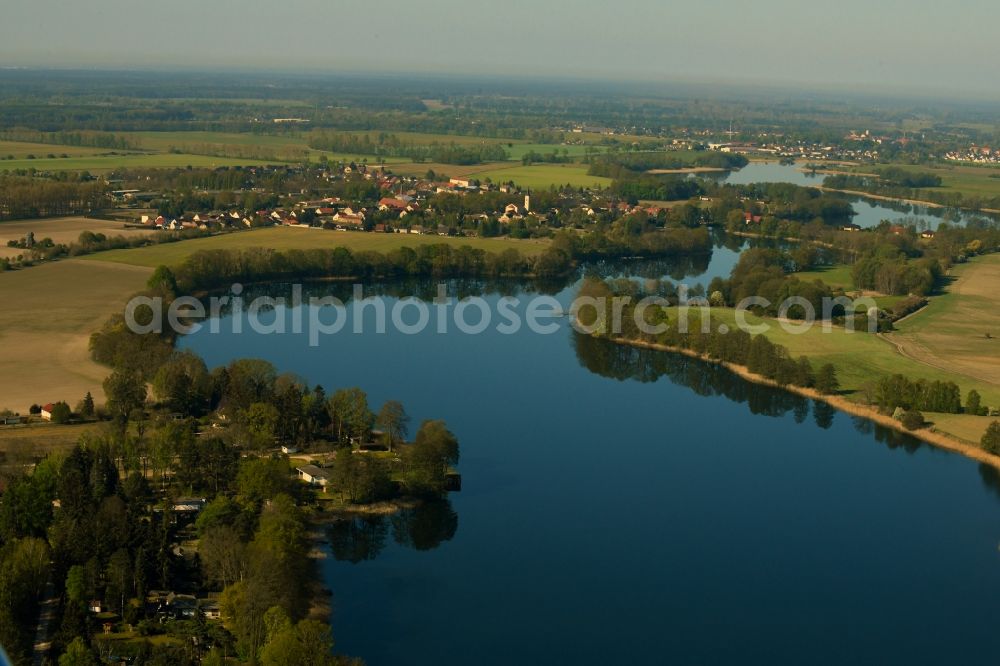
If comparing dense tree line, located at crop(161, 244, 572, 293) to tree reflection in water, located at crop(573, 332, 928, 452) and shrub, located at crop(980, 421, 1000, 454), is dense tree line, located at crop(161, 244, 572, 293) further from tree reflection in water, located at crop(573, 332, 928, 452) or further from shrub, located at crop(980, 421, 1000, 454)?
shrub, located at crop(980, 421, 1000, 454)

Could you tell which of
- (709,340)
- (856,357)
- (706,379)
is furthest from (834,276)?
(706,379)

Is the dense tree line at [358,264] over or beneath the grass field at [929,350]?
over

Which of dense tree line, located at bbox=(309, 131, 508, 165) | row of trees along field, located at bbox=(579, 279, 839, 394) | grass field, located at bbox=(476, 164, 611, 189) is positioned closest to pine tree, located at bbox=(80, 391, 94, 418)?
row of trees along field, located at bbox=(579, 279, 839, 394)

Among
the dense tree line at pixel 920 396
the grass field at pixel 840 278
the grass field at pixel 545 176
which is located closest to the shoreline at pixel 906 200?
the grass field at pixel 545 176

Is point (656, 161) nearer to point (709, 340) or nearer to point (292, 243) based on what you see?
point (292, 243)

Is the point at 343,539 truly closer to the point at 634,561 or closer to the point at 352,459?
the point at 352,459

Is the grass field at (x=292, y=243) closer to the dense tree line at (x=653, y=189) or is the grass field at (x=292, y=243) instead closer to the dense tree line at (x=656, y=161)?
the dense tree line at (x=653, y=189)

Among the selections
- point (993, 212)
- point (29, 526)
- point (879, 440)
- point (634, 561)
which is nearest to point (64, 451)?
point (29, 526)
